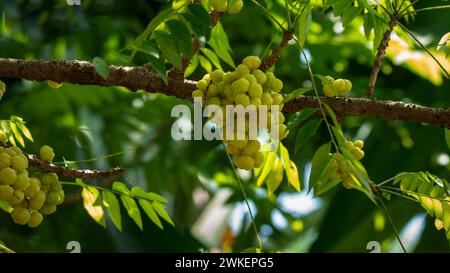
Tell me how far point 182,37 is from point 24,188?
1.03 ft

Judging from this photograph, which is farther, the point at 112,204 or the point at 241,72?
the point at 112,204

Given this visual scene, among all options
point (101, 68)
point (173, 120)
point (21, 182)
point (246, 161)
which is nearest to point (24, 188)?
point (21, 182)

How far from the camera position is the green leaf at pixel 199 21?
3.91 ft

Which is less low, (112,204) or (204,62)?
(204,62)

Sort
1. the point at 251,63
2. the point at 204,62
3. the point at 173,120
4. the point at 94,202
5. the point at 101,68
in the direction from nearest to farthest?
the point at 101,68 → the point at 251,63 → the point at 94,202 → the point at 204,62 → the point at 173,120

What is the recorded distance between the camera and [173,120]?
283 cm

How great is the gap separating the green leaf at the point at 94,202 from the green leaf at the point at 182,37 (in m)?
0.33

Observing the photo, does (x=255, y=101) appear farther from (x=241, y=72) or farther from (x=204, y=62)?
(x=204, y=62)

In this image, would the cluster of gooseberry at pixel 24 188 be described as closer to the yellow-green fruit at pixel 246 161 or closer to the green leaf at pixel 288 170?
the yellow-green fruit at pixel 246 161

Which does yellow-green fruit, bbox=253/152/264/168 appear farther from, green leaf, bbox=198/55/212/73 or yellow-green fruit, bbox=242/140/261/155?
green leaf, bbox=198/55/212/73

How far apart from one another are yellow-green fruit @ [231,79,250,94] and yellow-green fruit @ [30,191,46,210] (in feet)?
1.07

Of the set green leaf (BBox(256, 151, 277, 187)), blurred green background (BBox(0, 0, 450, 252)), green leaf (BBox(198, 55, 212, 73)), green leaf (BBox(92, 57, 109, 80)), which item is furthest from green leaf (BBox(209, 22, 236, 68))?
blurred green background (BBox(0, 0, 450, 252))

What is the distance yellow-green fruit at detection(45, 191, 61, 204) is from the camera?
124cm
